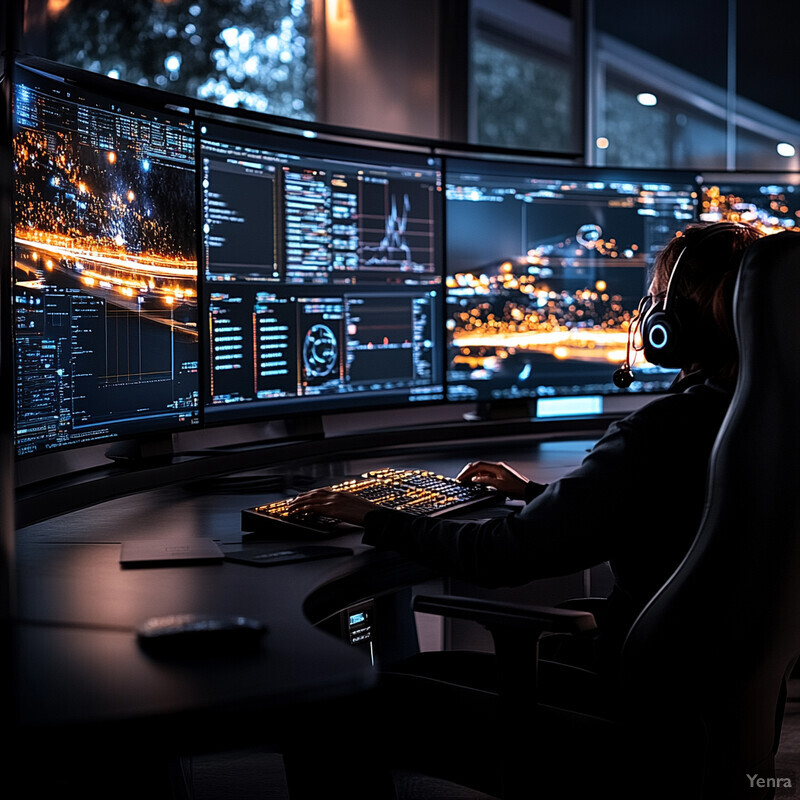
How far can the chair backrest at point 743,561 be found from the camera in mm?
1165

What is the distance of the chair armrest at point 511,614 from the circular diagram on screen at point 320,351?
104cm

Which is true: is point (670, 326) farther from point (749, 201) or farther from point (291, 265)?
point (749, 201)

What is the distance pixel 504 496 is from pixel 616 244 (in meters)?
1.17

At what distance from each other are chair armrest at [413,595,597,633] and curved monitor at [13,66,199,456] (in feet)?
2.31

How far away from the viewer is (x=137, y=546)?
139 cm

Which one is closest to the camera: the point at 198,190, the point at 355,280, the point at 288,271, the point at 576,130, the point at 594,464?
the point at 594,464

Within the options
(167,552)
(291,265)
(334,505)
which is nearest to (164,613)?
(167,552)

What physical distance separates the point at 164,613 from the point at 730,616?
635 millimetres

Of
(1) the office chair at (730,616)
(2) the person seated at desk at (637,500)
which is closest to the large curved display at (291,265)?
(2) the person seated at desk at (637,500)

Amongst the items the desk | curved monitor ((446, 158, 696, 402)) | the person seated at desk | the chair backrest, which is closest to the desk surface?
the desk

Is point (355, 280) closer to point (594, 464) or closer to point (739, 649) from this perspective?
point (594, 464)

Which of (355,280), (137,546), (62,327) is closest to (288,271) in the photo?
(355,280)

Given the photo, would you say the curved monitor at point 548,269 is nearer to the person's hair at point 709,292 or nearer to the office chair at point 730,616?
the person's hair at point 709,292

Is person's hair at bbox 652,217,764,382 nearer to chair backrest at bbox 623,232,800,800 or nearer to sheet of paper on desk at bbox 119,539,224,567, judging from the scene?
chair backrest at bbox 623,232,800,800
